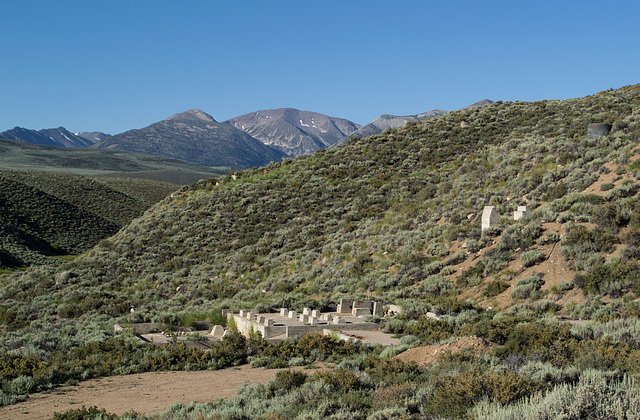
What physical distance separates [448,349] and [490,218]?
12.1 metres

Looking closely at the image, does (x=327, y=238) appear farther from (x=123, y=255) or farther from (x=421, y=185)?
(x=123, y=255)

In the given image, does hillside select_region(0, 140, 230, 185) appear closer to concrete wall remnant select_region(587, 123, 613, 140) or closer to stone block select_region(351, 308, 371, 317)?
concrete wall remnant select_region(587, 123, 613, 140)

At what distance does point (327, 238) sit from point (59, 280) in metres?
14.3

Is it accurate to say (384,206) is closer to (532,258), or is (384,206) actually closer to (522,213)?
(522,213)

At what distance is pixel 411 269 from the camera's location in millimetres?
20172

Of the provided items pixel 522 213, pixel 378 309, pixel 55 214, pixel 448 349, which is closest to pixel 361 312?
pixel 378 309

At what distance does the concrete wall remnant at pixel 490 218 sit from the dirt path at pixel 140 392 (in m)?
12.5

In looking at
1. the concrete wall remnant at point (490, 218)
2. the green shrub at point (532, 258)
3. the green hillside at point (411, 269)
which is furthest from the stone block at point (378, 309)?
the concrete wall remnant at point (490, 218)

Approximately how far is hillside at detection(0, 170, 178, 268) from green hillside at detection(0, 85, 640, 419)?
10.4 m

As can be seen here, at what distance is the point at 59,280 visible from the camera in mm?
26891

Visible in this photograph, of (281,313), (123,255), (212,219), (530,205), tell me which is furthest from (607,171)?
(123,255)

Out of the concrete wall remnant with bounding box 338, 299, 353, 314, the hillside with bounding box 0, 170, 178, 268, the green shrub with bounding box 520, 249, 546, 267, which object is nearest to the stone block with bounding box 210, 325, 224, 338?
the concrete wall remnant with bounding box 338, 299, 353, 314

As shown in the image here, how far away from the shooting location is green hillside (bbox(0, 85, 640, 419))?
23.7 ft

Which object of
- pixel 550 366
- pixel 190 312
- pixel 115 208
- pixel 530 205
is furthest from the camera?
pixel 115 208
